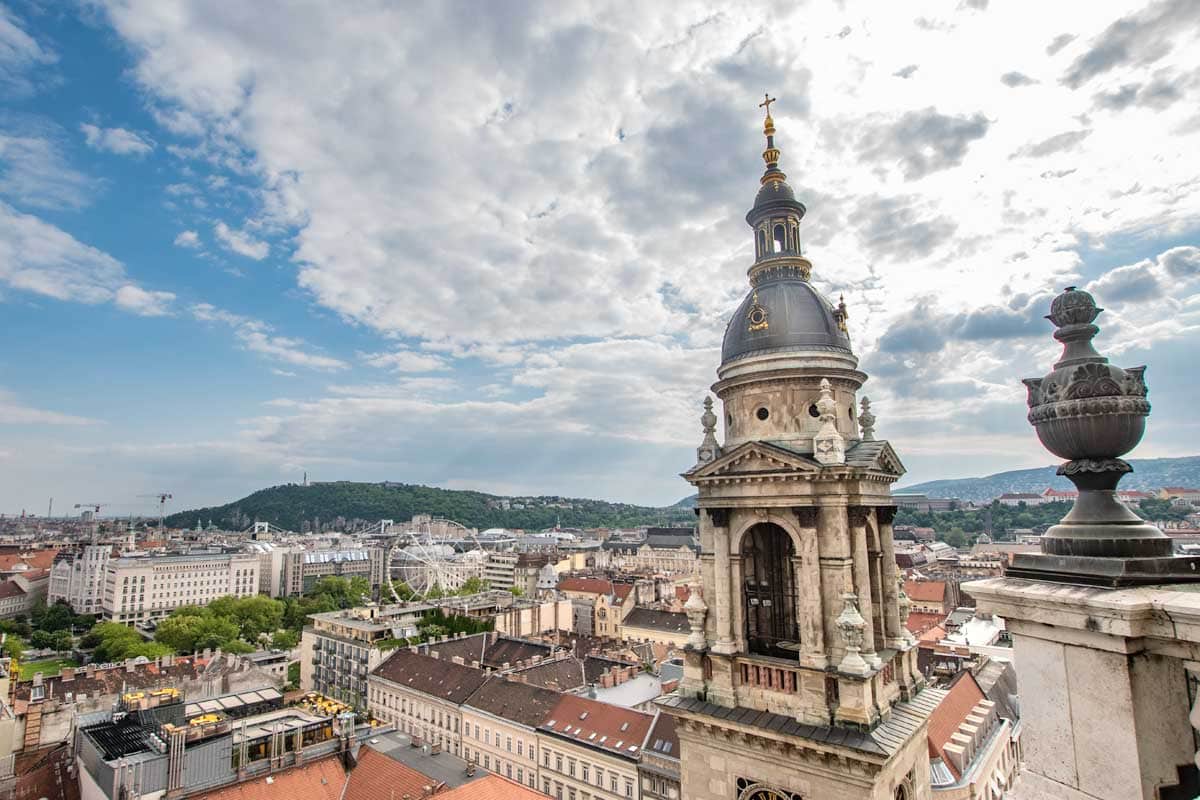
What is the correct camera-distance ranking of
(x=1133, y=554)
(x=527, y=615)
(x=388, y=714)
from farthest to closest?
1. (x=527, y=615)
2. (x=388, y=714)
3. (x=1133, y=554)

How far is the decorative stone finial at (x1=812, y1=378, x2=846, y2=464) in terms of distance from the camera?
14.5 m

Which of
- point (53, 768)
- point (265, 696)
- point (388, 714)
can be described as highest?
point (265, 696)

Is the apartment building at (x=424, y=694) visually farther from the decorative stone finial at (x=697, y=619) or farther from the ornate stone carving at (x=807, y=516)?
the ornate stone carving at (x=807, y=516)

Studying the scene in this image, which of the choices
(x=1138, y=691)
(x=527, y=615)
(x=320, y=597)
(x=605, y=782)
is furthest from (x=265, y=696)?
(x=320, y=597)

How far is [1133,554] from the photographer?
5066 mm

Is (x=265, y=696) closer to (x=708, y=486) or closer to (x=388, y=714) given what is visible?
(x=388, y=714)

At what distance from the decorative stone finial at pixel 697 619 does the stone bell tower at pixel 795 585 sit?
6cm

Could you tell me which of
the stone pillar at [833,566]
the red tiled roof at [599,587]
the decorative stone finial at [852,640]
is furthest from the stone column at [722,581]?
the red tiled roof at [599,587]

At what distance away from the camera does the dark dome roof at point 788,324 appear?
16.0 meters

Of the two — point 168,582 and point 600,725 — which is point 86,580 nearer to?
point 168,582

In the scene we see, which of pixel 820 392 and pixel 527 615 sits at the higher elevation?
pixel 820 392

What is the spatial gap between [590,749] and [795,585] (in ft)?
117

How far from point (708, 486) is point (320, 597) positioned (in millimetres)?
142998

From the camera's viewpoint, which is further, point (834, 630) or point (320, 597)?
point (320, 597)
